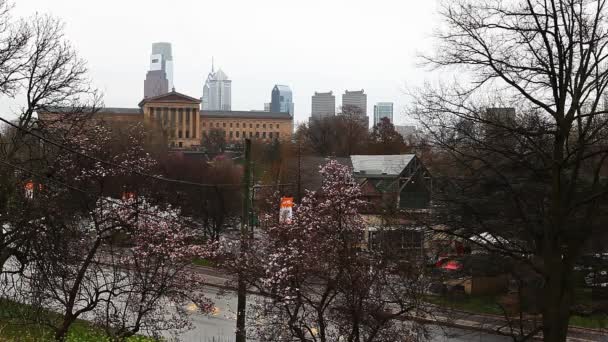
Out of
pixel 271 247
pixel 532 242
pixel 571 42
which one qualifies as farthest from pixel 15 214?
pixel 571 42

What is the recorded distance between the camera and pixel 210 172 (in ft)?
174

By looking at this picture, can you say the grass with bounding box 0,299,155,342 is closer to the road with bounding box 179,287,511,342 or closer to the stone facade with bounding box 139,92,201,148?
the road with bounding box 179,287,511,342

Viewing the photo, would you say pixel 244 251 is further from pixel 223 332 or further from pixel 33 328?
pixel 223 332

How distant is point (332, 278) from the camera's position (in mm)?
15422

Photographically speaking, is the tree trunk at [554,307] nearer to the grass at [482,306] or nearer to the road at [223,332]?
the road at [223,332]

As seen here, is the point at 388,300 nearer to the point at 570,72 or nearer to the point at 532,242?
the point at 532,242

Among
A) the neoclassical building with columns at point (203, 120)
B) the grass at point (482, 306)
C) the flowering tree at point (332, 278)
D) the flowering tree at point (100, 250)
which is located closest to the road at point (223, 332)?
the grass at point (482, 306)

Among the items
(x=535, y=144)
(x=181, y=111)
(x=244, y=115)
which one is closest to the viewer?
(x=535, y=144)

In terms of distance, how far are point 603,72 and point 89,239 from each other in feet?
50.3

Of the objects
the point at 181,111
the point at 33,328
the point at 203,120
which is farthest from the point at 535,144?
the point at 203,120

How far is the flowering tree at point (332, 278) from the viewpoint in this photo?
47.2 ft

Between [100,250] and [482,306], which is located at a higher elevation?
[100,250]

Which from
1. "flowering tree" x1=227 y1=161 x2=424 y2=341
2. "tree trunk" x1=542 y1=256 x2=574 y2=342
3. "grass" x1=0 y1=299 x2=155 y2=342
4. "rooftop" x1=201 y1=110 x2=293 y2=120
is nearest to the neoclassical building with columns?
"rooftop" x1=201 y1=110 x2=293 y2=120

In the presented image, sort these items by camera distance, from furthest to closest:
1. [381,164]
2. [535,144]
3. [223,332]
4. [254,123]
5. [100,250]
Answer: [254,123] → [381,164] → [223,332] → [100,250] → [535,144]
